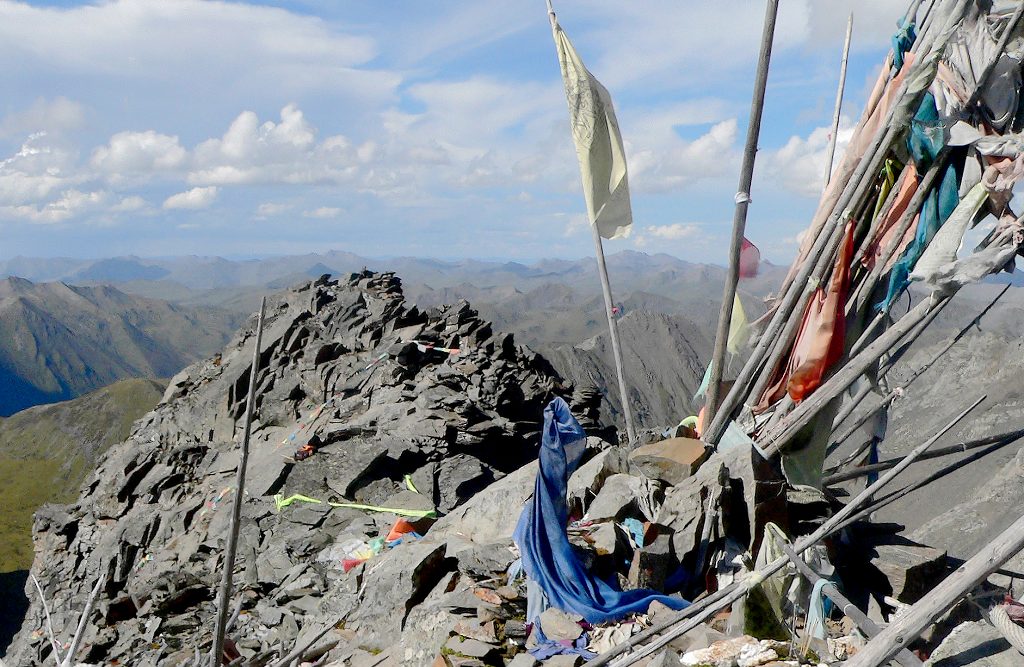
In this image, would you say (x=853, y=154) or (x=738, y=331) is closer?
(x=853, y=154)

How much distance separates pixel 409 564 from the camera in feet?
31.0

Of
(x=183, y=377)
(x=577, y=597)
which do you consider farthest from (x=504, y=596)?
(x=183, y=377)

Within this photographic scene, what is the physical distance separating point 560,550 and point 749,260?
14.5 ft

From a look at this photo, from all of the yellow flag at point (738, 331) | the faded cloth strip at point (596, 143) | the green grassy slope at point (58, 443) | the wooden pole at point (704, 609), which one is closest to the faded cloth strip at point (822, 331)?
the yellow flag at point (738, 331)

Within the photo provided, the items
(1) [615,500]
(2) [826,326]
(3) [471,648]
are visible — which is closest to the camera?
(3) [471,648]

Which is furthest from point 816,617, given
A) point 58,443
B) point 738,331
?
point 58,443

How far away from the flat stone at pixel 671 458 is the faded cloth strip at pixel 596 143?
311cm

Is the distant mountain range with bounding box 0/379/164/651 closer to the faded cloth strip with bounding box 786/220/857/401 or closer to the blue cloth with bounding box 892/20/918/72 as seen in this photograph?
the faded cloth strip with bounding box 786/220/857/401

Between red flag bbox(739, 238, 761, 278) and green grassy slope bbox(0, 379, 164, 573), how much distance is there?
113 m

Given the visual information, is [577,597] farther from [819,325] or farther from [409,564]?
[819,325]

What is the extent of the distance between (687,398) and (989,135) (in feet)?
332

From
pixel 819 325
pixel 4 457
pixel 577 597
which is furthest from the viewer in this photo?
pixel 4 457

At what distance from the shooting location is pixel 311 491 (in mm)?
18812

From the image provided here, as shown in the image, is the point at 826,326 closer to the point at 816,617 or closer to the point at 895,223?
the point at 895,223
